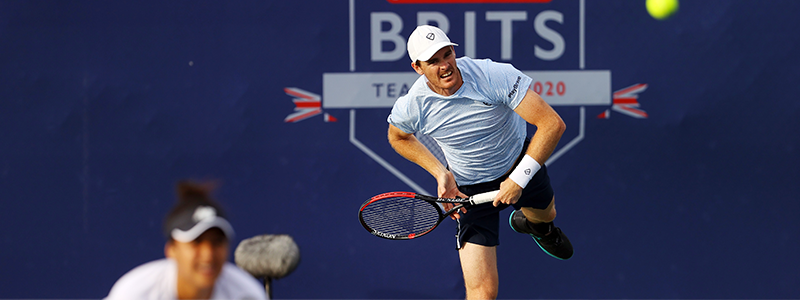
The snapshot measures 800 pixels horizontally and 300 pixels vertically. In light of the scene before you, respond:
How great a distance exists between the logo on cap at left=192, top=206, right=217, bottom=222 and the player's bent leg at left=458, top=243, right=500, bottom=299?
1.77m

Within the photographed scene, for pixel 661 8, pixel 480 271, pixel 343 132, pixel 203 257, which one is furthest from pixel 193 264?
pixel 661 8

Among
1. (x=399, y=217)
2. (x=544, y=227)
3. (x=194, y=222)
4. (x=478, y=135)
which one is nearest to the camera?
(x=194, y=222)

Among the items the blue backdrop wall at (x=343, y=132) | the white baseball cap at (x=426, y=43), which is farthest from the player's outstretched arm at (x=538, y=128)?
the blue backdrop wall at (x=343, y=132)

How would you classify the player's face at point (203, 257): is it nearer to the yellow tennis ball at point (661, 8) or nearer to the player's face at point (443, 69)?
the player's face at point (443, 69)

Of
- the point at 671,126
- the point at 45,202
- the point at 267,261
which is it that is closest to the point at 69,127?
the point at 45,202

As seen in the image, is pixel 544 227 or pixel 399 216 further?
pixel 544 227

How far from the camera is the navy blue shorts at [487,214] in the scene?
10.2ft

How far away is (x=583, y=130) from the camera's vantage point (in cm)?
388

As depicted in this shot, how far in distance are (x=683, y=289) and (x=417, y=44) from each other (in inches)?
93.5

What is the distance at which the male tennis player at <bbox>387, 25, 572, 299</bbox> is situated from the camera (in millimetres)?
2746

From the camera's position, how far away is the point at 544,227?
341 cm

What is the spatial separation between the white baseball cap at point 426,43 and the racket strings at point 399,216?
77cm

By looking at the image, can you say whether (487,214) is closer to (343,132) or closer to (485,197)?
(485,197)

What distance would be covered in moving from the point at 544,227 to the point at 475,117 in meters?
0.82
